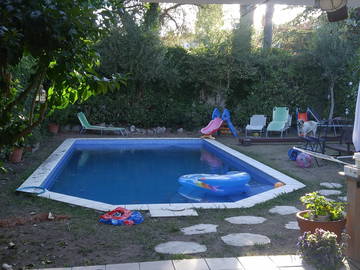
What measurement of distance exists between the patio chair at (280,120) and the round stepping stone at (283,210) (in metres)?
8.03

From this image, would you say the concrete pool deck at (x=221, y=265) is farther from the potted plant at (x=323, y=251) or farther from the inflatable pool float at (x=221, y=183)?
the inflatable pool float at (x=221, y=183)

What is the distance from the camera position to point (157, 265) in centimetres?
339

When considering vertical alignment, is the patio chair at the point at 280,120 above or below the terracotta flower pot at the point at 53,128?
above

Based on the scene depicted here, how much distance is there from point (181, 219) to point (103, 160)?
6305 mm

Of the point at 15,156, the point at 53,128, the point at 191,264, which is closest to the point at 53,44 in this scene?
the point at 191,264

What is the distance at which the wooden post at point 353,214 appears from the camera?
3.40 m

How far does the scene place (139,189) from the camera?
8062 mm

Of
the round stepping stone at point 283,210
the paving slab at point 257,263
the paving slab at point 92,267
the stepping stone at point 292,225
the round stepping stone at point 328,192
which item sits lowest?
the paving slab at point 92,267

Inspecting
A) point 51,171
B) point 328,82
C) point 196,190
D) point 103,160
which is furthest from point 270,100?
point 51,171

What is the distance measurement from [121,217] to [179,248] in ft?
3.95

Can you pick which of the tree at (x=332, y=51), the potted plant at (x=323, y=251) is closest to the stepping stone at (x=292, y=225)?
the potted plant at (x=323, y=251)

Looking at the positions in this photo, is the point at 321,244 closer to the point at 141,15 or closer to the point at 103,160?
the point at 103,160

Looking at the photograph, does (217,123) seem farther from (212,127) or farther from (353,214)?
(353,214)

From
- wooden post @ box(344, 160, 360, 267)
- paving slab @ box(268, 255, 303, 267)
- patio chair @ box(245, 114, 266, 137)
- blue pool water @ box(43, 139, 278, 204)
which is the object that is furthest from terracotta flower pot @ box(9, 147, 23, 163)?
patio chair @ box(245, 114, 266, 137)
